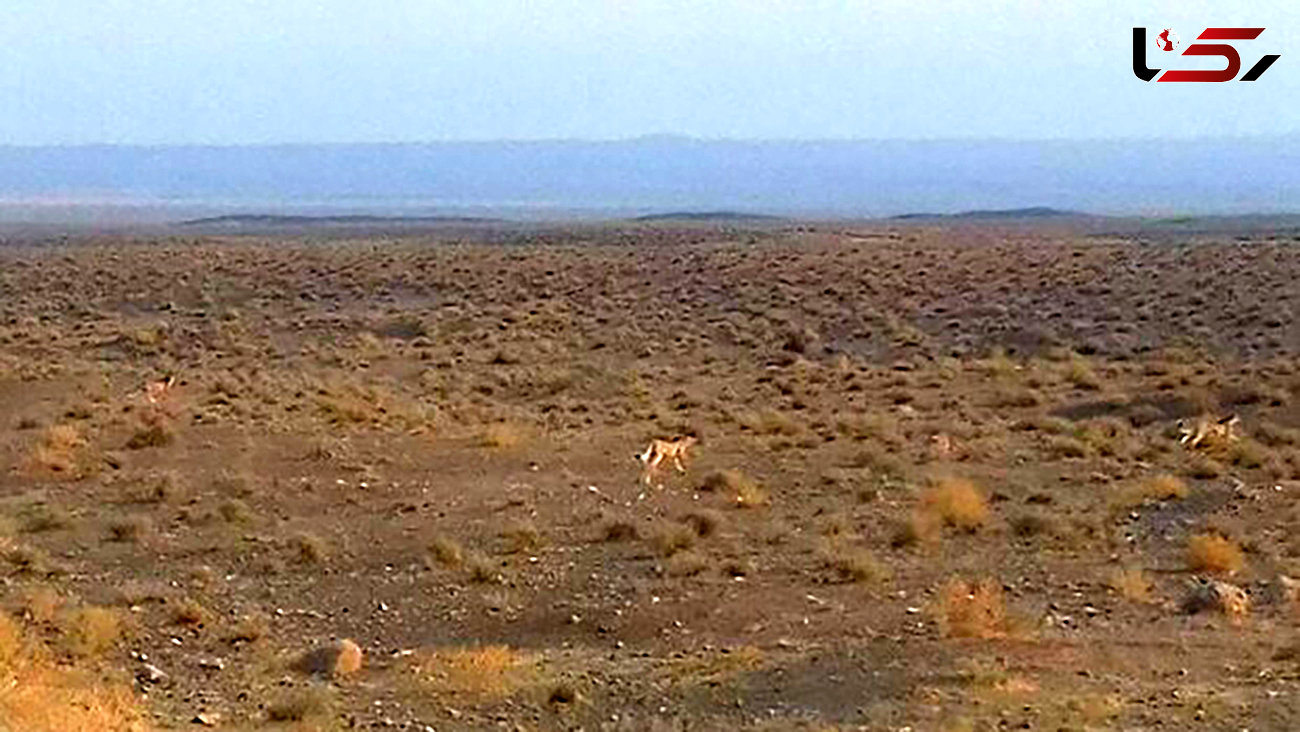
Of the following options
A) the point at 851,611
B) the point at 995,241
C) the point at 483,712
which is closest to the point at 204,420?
the point at 851,611

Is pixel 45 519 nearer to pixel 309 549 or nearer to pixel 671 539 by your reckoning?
pixel 309 549

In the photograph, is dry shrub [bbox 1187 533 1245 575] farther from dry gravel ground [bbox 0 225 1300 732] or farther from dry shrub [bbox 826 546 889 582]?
dry shrub [bbox 826 546 889 582]

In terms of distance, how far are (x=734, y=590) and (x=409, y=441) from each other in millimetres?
10891

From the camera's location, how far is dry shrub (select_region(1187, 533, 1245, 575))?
1778cm

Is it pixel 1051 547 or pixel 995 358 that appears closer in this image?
pixel 1051 547

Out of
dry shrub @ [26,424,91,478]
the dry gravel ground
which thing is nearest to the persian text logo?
the dry gravel ground

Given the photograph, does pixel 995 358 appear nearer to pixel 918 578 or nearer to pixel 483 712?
pixel 918 578

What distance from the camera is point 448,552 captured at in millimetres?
18984

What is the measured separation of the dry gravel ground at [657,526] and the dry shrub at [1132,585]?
4cm

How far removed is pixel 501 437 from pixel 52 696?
1516cm

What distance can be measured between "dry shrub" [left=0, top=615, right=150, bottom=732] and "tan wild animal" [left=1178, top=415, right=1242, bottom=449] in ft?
57.3

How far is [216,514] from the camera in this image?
21.6m

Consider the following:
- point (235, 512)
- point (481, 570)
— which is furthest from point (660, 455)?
point (481, 570)

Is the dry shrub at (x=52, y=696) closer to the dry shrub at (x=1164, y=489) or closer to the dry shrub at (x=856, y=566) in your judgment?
the dry shrub at (x=856, y=566)
